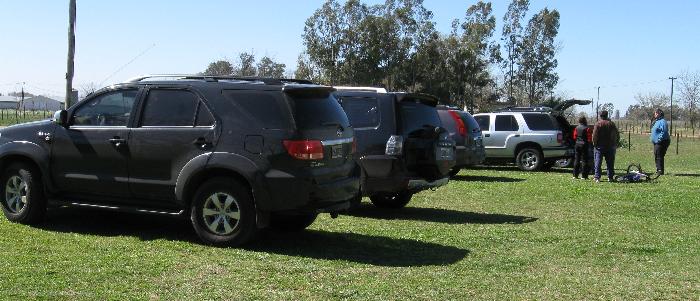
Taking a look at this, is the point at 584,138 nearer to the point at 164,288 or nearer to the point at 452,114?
the point at 452,114

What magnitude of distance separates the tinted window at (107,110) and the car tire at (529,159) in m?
14.2

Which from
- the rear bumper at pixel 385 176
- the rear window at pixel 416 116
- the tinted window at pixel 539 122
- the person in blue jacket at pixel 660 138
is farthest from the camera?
the tinted window at pixel 539 122

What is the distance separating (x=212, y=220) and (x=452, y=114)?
8.30 metres

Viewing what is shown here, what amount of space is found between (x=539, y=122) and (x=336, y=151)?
542 inches

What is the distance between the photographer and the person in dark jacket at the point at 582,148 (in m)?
17.6

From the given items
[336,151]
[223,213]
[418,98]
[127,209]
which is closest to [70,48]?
[418,98]

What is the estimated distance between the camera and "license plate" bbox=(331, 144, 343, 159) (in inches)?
307

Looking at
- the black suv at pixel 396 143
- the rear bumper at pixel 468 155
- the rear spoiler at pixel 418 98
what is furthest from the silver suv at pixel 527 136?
the black suv at pixel 396 143

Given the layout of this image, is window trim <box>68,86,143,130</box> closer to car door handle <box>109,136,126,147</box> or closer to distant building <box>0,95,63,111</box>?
car door handle <box>109,136,126,147</box>

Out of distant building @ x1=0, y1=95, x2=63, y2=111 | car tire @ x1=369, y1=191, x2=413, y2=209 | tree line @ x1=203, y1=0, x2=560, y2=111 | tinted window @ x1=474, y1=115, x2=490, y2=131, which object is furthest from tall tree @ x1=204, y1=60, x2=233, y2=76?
distant building @ x1=0, y1=95, x2=63, y2=111

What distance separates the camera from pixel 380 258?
749cm

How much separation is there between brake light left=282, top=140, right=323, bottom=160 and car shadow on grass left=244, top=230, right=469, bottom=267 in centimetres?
99

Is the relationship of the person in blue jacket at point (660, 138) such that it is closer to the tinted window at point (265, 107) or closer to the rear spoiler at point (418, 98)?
the rear spoiler at point (418, 98)

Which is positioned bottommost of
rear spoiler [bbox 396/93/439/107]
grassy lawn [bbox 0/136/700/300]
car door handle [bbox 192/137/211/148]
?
grassy lawn [bbox 0/136/700/300]
